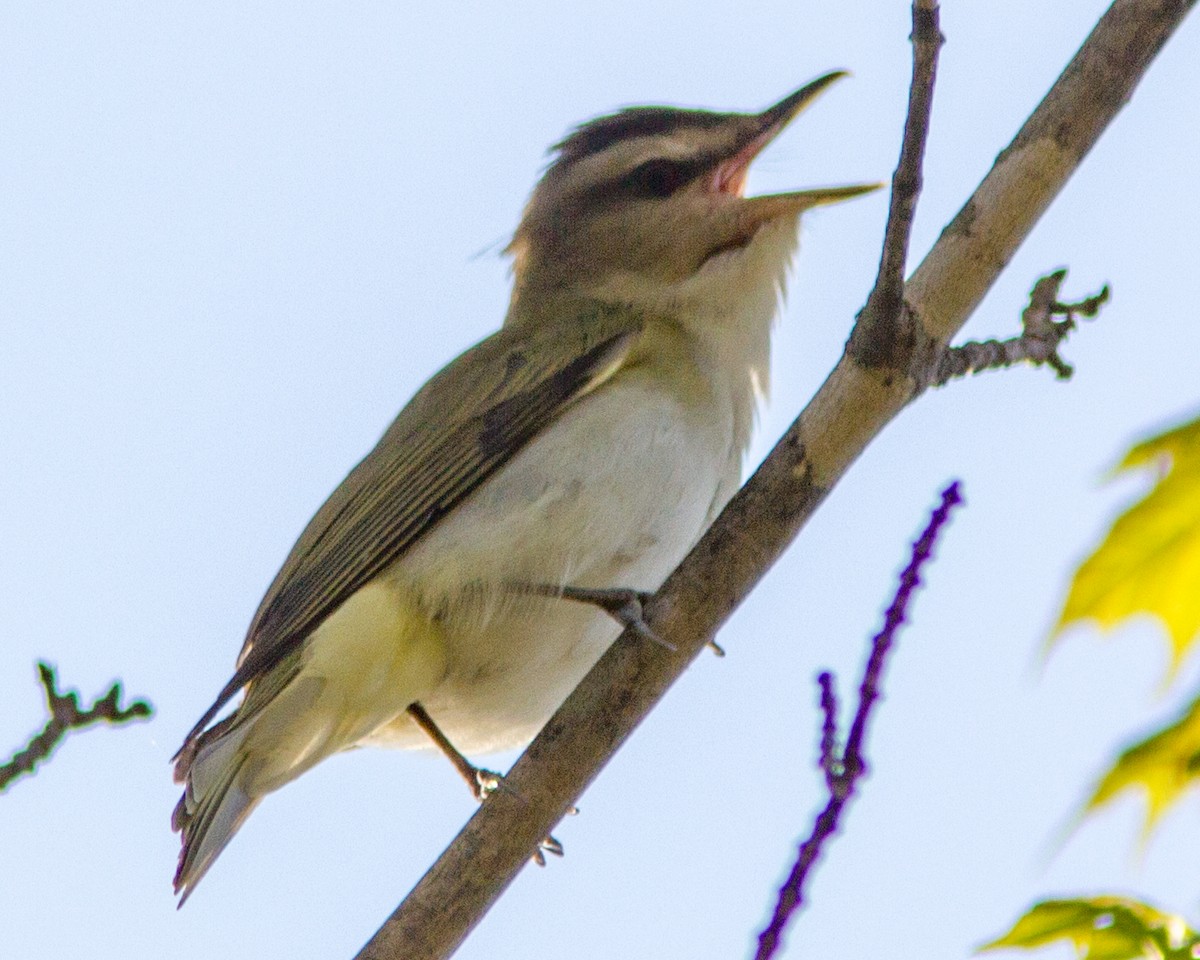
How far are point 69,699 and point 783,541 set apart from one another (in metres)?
1.37

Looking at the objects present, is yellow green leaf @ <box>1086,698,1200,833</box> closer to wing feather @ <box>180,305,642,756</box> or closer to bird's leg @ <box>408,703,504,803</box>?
wing feather @ <box>180,305,642,756</box>

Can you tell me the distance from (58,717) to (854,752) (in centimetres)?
145

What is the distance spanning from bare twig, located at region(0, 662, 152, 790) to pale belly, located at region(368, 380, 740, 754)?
108 cm

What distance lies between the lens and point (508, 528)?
3.99m

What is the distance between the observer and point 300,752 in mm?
3760

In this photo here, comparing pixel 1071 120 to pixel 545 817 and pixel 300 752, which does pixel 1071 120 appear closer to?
pixel 545 817

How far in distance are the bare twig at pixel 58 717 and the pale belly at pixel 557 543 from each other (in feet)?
3.54

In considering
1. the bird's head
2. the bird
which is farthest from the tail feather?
the bird's head

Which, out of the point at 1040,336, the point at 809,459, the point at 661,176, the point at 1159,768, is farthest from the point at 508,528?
the point at 1159,768

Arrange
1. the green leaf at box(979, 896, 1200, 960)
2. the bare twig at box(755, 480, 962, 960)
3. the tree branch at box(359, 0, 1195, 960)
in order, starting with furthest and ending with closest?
1. the tree branch at box(359, 0, 1195, 960)
2. the bare twig at box(755, 480, 962, 960)
3. the green leaf at box(979, 896, 1200, 960)

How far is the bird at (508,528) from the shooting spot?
12.4ft

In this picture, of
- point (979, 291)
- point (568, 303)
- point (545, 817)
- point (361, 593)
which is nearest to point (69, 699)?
point (545, 817)

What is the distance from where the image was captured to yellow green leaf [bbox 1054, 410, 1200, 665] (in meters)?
1.50

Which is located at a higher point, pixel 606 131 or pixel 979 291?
pixel 606 131
